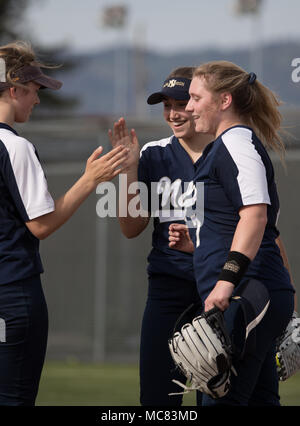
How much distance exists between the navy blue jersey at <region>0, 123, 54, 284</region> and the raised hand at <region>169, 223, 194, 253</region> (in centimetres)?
77

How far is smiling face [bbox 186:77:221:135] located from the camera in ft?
11.8

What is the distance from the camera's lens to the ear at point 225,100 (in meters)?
3.57

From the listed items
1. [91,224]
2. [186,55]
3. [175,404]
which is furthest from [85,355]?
[186,55]

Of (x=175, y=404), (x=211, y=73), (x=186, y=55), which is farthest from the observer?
Answer: (x=186, y=55)

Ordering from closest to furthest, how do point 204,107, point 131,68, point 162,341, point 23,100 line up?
point 204,107 → point 23,100 → point 162,341 → point 131,68

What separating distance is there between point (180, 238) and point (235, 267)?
0.87 metres

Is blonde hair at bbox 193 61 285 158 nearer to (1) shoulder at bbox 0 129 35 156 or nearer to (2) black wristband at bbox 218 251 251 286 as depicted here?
Answer: (2) black wristband at bbox 218 251 251 286

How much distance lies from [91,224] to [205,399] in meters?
8.01

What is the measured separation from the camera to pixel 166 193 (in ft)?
14.2

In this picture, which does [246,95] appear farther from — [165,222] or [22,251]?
[22,251]

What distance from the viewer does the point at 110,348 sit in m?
10.6

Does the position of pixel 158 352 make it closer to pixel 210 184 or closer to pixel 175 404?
pixel 175 404

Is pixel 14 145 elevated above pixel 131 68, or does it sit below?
below

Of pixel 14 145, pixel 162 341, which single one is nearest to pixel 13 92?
pixel 14 145
